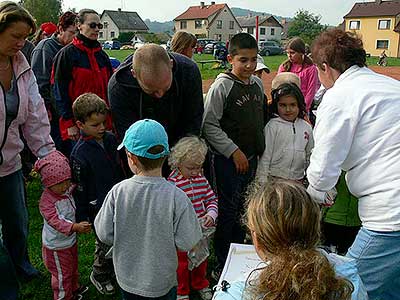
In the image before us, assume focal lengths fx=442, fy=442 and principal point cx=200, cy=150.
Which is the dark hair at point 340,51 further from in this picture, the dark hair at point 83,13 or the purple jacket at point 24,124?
the dark hair at point 83,13

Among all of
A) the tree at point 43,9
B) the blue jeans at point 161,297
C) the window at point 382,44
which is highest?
the tree at point 43,9

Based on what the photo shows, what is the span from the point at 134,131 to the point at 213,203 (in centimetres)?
111

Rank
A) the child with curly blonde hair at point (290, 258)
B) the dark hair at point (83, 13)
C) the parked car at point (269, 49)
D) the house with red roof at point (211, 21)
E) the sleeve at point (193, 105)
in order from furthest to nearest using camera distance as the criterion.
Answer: the house with red roof at point (211, 21), the parked car at point (269, 49), the dark hair at point (83, 13), the sleeve at point (193, 105), the child with curly blonde hair at point (290, 258)

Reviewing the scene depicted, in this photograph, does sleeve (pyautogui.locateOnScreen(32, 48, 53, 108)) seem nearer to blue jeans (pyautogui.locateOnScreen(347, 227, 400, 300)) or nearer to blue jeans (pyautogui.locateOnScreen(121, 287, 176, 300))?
blue jeans (pyautogui.locateOnScreen(121, 287, 176, 300))

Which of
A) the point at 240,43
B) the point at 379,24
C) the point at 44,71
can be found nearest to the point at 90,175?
the point at 240,43

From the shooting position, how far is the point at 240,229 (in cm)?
391

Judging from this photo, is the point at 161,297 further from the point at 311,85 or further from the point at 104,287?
the point at 311,85

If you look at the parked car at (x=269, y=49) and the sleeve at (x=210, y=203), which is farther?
the parked car at (x=269, y=49)

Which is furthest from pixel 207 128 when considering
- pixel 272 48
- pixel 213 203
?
pixel 272 48

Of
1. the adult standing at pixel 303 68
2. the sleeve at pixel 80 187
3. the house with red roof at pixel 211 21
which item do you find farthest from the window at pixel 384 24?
the sleeve at pixel 80 187

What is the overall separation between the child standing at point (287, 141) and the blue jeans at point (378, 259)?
1.24m

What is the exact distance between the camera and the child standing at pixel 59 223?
3010mm

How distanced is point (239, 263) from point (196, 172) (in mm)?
982

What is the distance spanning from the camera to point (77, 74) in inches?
168
